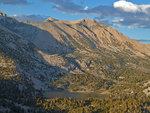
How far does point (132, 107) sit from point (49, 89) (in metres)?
108

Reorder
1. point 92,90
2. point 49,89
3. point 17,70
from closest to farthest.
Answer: point 17,70 → point 49,89 → point 92,90

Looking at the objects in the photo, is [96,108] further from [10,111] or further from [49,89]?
[49,89]

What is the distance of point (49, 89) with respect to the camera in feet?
589

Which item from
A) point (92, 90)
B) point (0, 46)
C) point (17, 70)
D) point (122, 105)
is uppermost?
point (0, 46)

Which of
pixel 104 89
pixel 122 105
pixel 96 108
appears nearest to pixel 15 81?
pixel 96 108

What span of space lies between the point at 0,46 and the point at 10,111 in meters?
150

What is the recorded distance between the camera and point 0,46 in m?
199

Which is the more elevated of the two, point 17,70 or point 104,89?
point 17,70

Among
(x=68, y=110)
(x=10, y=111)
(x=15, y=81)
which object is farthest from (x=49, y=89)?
(x=10, y=111)

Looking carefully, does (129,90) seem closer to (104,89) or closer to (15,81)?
(104,89)

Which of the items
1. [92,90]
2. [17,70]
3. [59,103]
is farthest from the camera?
[92,90]

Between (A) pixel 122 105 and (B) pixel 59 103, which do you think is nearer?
(A) pixel 122 105

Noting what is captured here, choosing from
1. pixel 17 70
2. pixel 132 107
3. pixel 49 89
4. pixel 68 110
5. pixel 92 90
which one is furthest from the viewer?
pixel 92 90

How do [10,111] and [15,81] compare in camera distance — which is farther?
[15,81]
